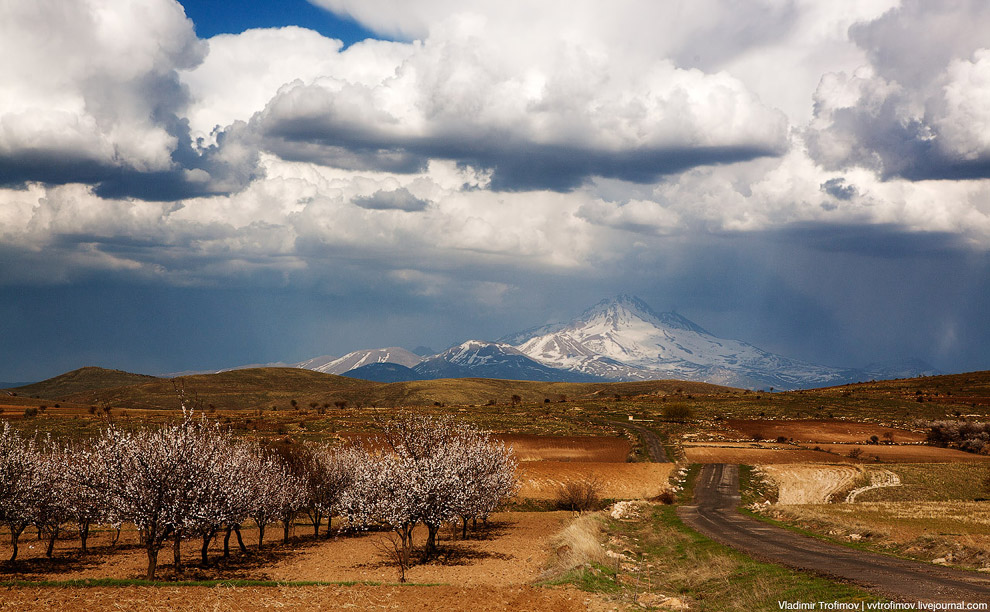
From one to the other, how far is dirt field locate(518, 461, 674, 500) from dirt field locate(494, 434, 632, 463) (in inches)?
249

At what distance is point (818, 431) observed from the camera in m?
108

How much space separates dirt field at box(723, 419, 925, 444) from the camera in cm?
10206

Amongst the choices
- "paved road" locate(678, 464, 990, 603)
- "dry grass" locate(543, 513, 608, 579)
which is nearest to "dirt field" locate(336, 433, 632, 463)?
"paved road" locate(678, 464, 990, 603)

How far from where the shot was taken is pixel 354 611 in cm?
2522

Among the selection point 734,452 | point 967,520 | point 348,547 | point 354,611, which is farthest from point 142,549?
point 734,452

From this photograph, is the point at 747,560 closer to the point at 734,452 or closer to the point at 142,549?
the point at 142,549

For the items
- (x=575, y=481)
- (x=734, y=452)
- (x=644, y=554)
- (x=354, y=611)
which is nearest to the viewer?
(x=354, y=611)

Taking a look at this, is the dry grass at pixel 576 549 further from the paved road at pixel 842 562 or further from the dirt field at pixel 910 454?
the dirt field at pixel 910 454

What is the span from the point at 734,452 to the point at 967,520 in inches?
1679

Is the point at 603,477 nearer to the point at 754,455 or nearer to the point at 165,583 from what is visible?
the point at 754,455

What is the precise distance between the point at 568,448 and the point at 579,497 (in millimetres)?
28873

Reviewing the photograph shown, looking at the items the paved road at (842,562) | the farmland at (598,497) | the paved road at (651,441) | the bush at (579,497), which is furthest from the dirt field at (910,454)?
the bush at (579,497)

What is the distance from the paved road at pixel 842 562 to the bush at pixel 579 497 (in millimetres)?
8418

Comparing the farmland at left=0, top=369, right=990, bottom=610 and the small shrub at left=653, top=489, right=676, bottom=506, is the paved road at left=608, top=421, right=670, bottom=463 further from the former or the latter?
the small shrub at left=653, top=489, right=676, bottom=506
